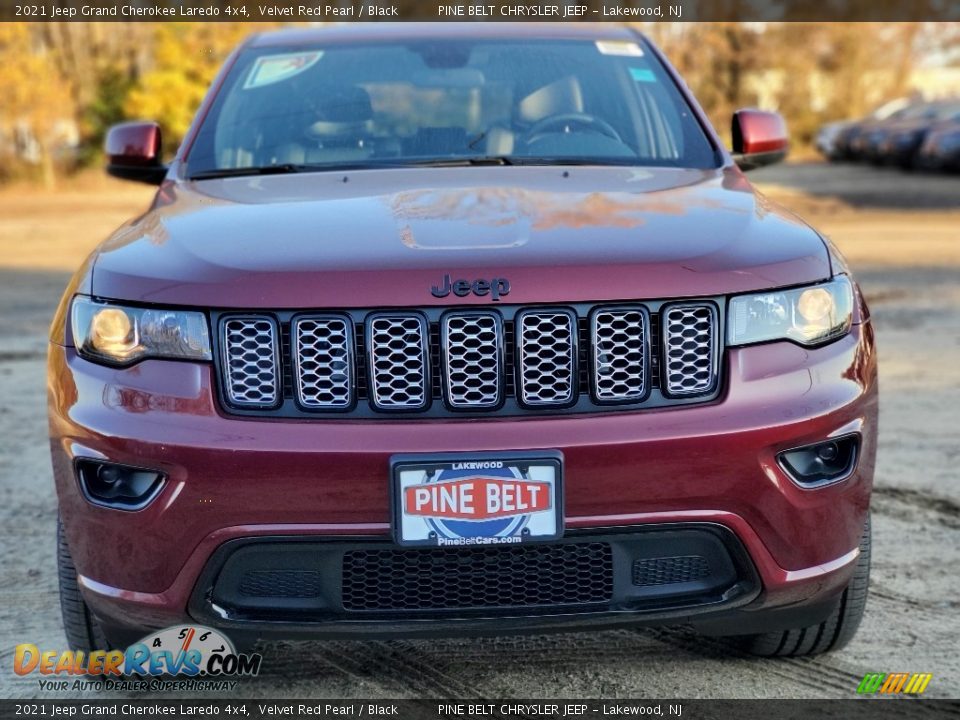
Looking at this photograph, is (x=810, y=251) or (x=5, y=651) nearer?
(x=810, y=251)

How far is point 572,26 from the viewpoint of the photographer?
182 inches

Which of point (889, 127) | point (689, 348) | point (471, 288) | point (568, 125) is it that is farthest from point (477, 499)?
point (889, 127)

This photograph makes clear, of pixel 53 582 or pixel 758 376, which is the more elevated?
pixel 758 376

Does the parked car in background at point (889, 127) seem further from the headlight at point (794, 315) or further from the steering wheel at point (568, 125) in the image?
the headlight at point (794, 315)

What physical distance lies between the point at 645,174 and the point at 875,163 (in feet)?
92.8

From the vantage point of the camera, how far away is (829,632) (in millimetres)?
3160

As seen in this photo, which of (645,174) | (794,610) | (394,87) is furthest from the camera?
(394,87)

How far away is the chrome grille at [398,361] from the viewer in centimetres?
261

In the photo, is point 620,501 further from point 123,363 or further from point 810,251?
point 123,363

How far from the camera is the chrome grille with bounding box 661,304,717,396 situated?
266 centimetres

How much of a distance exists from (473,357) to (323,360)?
0.30 metres

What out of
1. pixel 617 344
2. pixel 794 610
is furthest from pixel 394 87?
pixel 794 610

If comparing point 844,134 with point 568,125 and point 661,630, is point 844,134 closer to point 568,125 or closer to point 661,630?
point 568,125

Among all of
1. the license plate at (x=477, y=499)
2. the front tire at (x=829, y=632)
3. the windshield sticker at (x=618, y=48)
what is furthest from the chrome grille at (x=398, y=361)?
the windshield sticker at (x=618, y=48)
